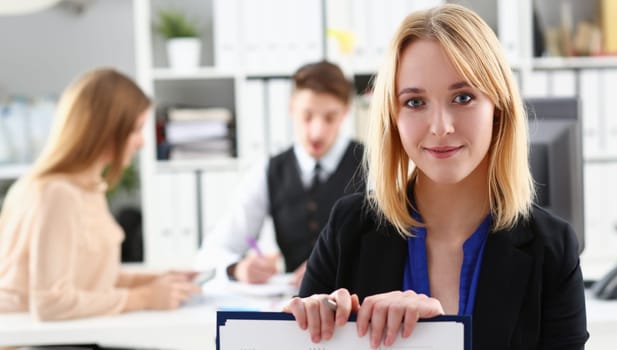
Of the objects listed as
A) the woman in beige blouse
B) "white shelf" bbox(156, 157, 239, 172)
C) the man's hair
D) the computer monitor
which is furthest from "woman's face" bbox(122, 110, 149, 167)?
"white shelf" bbox(156, 157, 239, 172)

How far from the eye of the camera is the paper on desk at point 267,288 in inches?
83.4

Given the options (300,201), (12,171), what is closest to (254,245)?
(300,201)

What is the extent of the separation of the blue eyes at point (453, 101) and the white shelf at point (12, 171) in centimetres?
288

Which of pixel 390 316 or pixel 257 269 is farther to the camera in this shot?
pixel 257 269

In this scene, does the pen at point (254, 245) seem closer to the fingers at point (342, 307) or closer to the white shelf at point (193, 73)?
the white shelf at point (193, 73)

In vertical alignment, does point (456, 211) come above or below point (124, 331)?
above

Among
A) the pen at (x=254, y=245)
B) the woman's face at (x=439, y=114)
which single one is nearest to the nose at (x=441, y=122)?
the woman's face at (x=439, y=114)

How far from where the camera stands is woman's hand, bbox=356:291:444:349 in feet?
2.62

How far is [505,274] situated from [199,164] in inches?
101

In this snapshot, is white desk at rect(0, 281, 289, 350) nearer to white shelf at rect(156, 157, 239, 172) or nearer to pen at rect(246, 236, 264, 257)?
pen at rect(246, 236, 264, 257)

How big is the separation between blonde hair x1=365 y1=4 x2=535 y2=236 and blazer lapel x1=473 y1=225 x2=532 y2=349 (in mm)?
25

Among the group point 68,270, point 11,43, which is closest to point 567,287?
point 68,270

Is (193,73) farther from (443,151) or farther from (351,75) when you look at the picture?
(443,151)

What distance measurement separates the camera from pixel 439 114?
3.14ft
